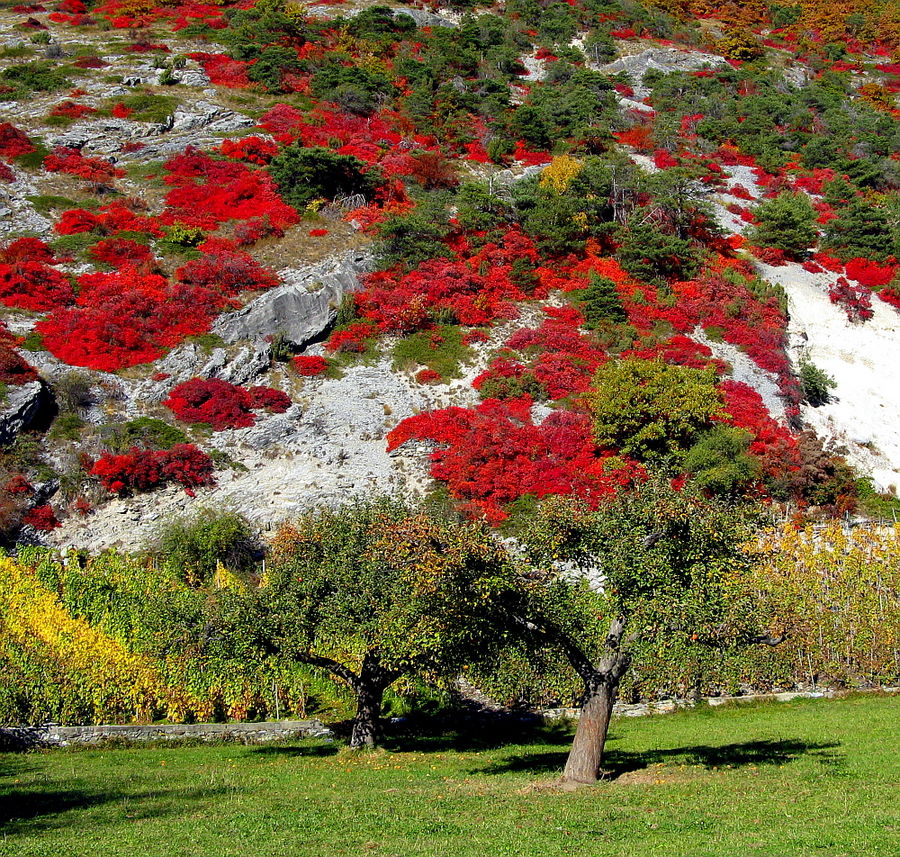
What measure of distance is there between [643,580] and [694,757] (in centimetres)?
646

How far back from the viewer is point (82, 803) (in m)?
17.9

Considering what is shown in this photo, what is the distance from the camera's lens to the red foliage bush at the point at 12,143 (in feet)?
228

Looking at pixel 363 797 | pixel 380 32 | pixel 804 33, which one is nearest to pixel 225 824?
pixel 363 797

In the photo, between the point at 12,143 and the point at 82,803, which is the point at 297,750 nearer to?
the point at 82,803

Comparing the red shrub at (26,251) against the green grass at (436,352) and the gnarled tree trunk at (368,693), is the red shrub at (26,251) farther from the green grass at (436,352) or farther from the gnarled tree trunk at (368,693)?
the gnarled tree trunk at (368,693)

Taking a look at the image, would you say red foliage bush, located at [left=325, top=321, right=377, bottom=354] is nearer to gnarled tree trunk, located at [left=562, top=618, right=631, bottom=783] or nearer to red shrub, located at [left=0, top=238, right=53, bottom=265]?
red shrub, located at [left=0, top=238, right=53, bottom=265]

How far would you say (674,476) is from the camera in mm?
42969

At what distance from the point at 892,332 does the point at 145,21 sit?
9485 centimetres

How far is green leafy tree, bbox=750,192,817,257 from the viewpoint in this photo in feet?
231

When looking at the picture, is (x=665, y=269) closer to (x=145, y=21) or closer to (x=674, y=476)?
(x=674, y=476)

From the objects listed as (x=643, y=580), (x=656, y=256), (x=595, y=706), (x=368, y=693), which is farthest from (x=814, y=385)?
(x=595, y=706)

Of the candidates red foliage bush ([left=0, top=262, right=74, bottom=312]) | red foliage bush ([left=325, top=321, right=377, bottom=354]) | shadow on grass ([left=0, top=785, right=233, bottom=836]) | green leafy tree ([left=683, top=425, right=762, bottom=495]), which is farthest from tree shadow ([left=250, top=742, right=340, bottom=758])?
red foliage bush ([left=0, top=262, right=74, bottom=312])

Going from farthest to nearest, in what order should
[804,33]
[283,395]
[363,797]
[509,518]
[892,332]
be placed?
[804,33] → [892,332] → [283,395] → [509,518] → [363,797]

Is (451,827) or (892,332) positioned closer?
(451,827)
